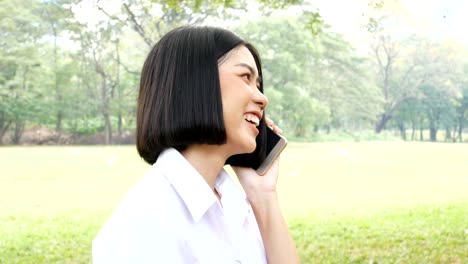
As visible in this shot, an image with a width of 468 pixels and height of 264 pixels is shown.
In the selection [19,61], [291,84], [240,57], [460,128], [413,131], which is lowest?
[413,131]

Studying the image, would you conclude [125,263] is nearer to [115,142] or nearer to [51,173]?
[51,173]

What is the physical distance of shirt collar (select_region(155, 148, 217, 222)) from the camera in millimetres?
559

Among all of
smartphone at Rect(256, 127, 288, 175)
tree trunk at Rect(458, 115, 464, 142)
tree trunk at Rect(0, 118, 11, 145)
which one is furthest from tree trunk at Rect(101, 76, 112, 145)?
smartphone at Rect(256, 127, 288, 175)

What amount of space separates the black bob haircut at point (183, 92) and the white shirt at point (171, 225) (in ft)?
0.10

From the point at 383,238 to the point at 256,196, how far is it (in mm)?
2847

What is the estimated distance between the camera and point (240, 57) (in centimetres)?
64

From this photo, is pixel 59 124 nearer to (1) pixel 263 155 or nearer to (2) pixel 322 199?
(2) pixel 322 199

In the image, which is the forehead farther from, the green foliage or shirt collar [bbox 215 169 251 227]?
the green foliage

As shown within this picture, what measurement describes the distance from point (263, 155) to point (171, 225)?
0.30 metres

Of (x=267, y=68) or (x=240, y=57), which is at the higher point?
(x=240, y=57)

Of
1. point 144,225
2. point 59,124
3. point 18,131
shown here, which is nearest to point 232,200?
point 144,225

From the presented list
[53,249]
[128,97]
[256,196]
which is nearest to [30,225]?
[53,249]

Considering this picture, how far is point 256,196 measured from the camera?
768 millimetres

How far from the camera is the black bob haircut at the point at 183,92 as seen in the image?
0.59 metres
